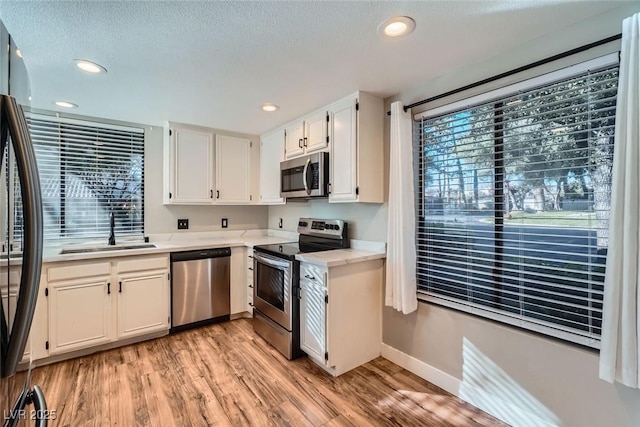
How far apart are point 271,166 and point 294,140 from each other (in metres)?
0.58

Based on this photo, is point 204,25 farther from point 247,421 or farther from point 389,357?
point 389,357

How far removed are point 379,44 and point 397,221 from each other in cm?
122

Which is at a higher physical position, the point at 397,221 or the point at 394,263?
the point at 397,221

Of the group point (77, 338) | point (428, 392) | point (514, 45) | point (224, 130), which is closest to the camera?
point (514, 45)

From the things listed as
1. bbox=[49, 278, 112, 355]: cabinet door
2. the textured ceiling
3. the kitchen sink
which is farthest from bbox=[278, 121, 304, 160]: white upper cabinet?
bbox=[49, 278, 112, 355]: cabinet door

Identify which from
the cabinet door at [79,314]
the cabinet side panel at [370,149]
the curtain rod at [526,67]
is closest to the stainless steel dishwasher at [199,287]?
the cabinet door at [79,314]

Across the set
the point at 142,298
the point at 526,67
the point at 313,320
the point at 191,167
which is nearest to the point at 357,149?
the point at 526,67

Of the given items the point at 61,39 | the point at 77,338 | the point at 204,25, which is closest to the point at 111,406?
the point at 77,338

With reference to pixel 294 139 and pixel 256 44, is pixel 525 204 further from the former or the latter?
pixel 294 139

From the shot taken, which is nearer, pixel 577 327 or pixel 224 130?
pixel 577 327

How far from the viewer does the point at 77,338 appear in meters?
2.50

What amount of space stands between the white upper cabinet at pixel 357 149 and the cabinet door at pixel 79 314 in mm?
2245

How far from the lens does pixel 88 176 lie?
120 inches

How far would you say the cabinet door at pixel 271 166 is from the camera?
11.1 ft
